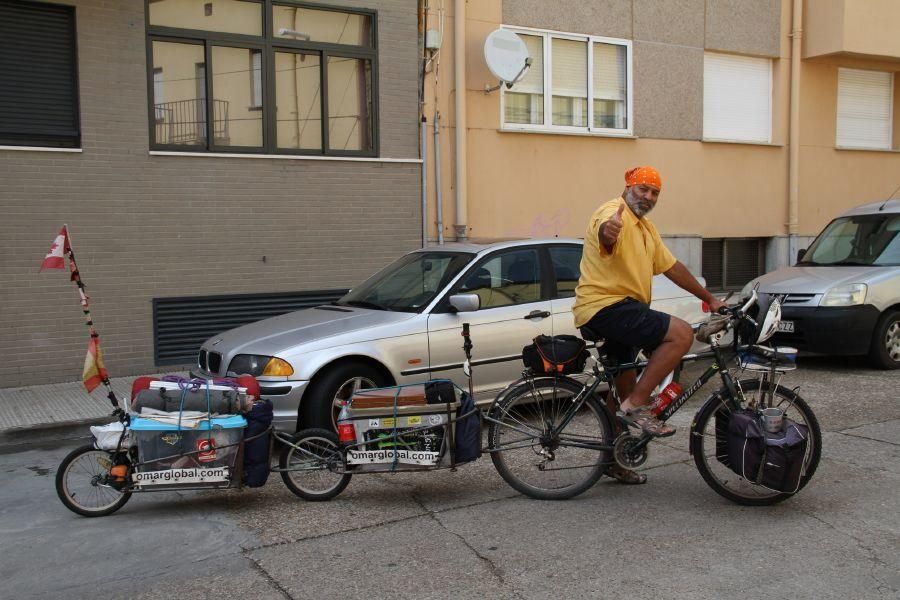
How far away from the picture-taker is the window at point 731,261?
1448 centimetres

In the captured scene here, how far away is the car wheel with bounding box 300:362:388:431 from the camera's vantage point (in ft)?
20.6

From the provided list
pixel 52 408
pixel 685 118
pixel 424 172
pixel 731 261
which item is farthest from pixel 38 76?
pixel 731 261

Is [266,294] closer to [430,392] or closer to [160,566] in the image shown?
[430,392]

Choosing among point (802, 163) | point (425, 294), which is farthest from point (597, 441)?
point (802, 163)

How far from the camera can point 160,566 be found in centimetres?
444

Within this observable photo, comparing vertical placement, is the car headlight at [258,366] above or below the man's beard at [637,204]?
below

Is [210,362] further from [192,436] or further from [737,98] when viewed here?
[737,98]

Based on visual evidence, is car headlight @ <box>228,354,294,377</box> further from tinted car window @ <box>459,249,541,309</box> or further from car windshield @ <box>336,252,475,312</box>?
tinted car window @ <box>459,249,541,309</box>

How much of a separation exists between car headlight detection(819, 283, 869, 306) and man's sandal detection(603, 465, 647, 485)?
459 cm

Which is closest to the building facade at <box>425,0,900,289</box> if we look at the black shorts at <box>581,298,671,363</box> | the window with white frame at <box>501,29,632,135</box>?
the window with white frame at <box>501,29,632,135</box>

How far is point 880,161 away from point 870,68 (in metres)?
1.59

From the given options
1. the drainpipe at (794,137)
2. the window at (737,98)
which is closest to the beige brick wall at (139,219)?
the window at (737,98)

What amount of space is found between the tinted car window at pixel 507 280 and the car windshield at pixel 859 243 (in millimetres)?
4604

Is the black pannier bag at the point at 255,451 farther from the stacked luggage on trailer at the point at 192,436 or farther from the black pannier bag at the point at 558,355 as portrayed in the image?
the black pannier bag at the point at 558,355
